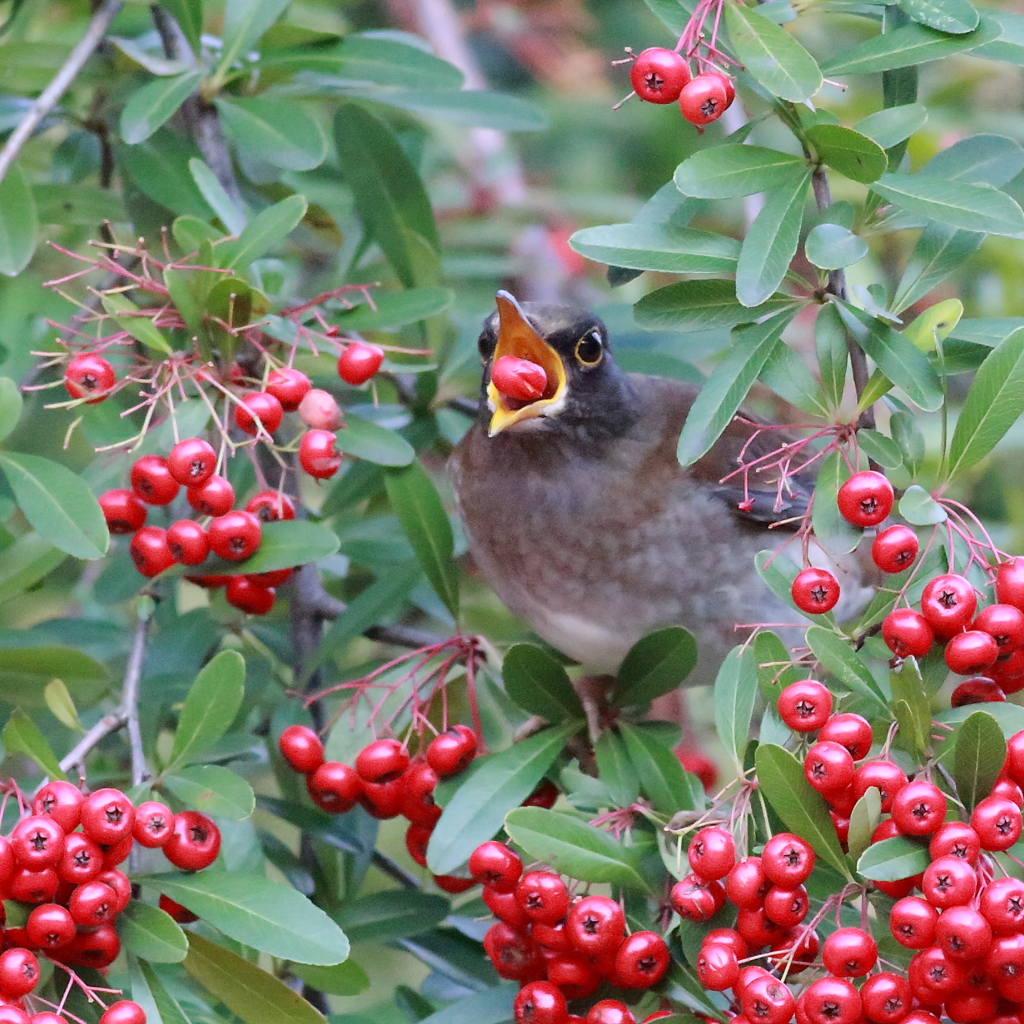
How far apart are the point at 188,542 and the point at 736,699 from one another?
92 cm

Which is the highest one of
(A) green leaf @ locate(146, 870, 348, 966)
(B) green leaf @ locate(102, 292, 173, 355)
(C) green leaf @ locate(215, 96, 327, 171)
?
(C) green leaf @ locate(215, 96, 327, 171)

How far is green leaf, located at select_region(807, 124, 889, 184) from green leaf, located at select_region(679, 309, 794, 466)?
22cm

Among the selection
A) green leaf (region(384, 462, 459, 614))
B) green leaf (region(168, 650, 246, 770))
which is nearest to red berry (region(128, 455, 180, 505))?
green leaf (region(168, 650, 246, 770))

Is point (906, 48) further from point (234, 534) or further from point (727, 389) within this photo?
point (234, 534)

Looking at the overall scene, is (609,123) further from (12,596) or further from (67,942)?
(67,942)

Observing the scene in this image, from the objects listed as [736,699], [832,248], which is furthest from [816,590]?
[832,248]

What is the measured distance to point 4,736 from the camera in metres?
1.98

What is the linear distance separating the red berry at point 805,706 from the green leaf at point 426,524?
980 millimetres

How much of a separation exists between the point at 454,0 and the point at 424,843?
480 centimetres

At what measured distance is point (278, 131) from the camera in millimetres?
2574

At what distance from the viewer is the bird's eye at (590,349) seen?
280 centimetres

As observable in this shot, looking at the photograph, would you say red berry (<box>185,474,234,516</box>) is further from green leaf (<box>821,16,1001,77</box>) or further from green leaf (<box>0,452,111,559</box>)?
green leaf (<box>821,16,1001,77</box>)

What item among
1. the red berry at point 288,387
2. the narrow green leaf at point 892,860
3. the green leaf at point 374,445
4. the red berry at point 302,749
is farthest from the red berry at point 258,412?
the narrow green leaf at point 892,860

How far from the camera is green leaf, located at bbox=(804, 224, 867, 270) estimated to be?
6.01 ft
